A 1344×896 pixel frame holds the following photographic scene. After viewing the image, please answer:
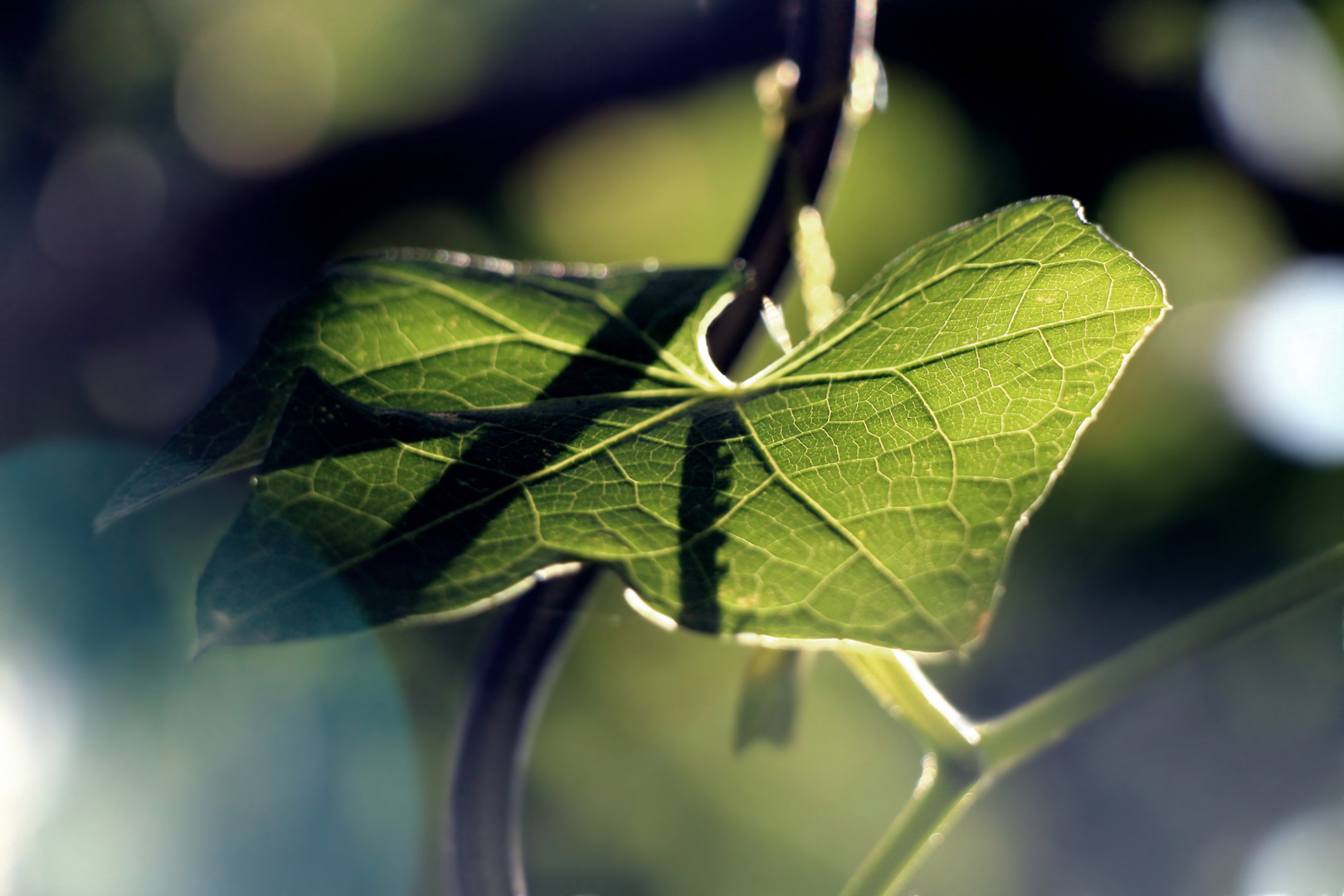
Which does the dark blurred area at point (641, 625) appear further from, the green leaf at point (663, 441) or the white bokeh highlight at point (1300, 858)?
the green leaf at point (663, 441)

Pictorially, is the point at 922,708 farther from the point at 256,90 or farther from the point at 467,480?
the point at 256,90

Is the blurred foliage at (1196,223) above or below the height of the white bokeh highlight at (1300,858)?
above

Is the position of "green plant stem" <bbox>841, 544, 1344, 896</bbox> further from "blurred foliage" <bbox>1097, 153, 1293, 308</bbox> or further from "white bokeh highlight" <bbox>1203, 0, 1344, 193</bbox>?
"white bokeh highlight" <bbox>1203, 0, 1344, 193</bbox>

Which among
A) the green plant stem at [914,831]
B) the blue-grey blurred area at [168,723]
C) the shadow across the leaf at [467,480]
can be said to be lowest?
the blue-grey blurred area at [168,723]

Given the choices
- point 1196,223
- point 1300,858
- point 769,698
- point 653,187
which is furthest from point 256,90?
point 1300,858

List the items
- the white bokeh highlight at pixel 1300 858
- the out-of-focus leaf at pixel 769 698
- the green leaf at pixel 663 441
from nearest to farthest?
the green leaf at pixel 663 441, the out-of-focus leaf at pixel 769 698, the white bokeh highlight at pixel 1300 858

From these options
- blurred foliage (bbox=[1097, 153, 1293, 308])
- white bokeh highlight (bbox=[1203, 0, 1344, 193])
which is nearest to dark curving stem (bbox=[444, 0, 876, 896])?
blurred foliage (bbox=[1097, 153, 1293, 308])

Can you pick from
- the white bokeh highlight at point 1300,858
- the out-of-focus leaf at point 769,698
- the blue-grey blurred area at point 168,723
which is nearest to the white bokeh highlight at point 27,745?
the blue-grey blurred area at point 168,723
